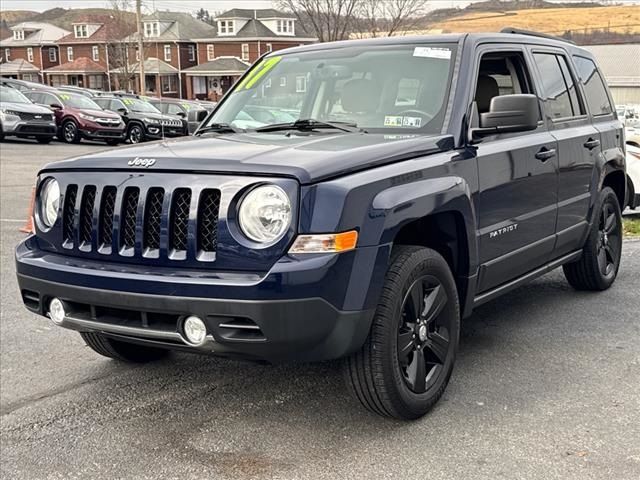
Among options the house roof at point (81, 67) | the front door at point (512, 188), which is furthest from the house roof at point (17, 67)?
the front door at point (512, 188)

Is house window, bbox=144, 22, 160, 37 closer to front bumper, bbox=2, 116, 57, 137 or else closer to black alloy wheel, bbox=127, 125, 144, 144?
black alloy wheel, bbox=127, 125, 144, 144

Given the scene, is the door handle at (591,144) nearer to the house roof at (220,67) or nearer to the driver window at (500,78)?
the driver window at (500,78)

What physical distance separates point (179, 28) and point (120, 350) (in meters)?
69.0

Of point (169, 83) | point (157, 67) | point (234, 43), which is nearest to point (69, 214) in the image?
point (234, 43)

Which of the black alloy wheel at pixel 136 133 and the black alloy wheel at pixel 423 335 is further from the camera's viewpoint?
the black alloy wheel at pixel 136 133

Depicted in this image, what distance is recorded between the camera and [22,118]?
21.6 meters

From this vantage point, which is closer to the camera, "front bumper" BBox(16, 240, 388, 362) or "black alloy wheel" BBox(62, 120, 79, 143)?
"front bumper" BBox(16, 240, 388, 362)

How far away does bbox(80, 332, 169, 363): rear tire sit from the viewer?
4387 mm

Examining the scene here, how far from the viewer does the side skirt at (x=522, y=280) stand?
4328 mm

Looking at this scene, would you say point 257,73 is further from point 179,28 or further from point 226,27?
point 179,28

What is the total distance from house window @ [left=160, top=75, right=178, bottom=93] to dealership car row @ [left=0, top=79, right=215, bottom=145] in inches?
1632

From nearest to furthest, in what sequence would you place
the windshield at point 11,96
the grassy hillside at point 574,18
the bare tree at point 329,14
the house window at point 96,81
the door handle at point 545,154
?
the door handle at point 545,154
the windshield at point 11,96
the bare tree at point 329,14
the grassy hillside at point 574,18
the house window at point 96,81

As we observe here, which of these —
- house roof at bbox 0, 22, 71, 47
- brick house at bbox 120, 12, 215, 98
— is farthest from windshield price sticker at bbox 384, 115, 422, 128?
house roof at bbox 0, 22, 71, 47

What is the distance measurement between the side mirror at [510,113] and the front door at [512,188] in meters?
0.16
